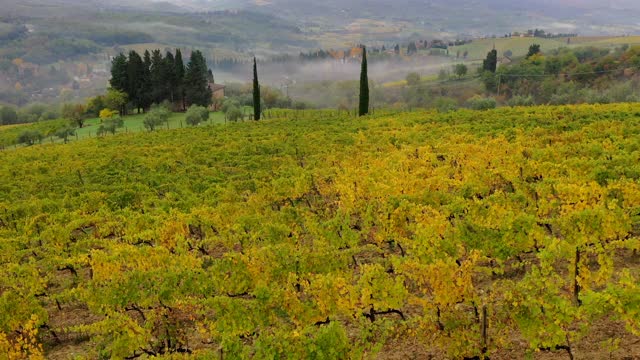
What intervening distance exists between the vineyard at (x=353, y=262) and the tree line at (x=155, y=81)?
7402 cm

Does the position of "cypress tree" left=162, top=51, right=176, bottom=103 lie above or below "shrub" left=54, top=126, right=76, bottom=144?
above

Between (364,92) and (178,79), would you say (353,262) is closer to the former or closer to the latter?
(364,92)

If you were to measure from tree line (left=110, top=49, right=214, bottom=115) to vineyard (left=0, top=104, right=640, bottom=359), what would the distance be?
243 feet

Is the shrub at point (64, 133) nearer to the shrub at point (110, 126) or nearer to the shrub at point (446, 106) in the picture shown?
the shrub at point (110, 126)

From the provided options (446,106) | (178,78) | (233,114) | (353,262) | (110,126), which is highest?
(178,78)

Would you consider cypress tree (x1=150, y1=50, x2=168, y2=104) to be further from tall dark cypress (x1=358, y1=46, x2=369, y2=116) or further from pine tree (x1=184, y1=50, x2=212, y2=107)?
tall dark cypress (x1=358, y1=46, x2=369, y2=116)

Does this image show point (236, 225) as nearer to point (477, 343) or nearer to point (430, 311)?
point (430, 311)

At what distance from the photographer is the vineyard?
487 inches

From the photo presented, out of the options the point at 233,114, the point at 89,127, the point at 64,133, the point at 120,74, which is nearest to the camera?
Result: the point at 64,133

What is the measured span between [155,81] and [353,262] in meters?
96.5

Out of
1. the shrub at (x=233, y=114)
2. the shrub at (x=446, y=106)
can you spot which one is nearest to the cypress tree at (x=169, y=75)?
the shrub at (x=233, y=114)

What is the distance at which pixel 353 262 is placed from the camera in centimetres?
1955


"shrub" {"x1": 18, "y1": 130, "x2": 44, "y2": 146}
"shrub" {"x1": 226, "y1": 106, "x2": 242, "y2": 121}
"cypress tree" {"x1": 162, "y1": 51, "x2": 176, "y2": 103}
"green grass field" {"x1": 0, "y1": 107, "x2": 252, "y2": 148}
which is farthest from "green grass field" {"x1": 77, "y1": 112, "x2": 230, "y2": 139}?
"cypress tree" {"x1": 162, "y1": 51, "x2": 176, "y2": 103}

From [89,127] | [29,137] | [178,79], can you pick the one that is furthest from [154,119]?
[178,79]
